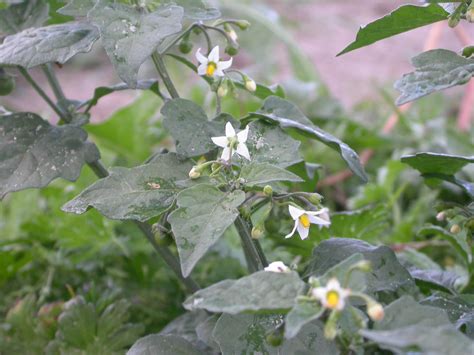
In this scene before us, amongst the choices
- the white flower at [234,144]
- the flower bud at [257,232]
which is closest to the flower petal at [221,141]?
the white flower at [234,144]

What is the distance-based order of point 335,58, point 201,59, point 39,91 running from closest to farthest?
1. point 201,59
2. point 39,91
3. point 335,58

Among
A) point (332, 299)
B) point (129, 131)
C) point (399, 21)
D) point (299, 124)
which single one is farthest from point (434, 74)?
point (129, 131)

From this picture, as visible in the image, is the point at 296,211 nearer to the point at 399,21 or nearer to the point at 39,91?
the point at 399,21

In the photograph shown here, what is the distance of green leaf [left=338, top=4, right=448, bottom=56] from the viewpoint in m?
0.93

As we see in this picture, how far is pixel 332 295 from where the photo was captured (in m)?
0.69

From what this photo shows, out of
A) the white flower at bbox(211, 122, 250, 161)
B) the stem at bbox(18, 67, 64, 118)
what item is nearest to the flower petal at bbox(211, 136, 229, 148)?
the white flower at bbox(211, 122, 250, 161)

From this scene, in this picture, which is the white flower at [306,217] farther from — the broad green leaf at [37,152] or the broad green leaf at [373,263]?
the broad green leaf at [37,152]

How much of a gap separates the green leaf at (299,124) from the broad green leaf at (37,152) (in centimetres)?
29

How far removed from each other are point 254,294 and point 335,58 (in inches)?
129

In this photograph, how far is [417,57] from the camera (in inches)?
37.9

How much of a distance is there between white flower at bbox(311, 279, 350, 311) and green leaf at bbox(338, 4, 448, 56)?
1.22ft

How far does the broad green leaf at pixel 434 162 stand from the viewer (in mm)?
1014

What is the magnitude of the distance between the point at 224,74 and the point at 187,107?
8 cm

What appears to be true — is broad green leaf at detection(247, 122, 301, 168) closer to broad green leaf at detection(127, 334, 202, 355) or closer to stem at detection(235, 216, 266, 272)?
stem at detection(235, 216, 266, 272)
